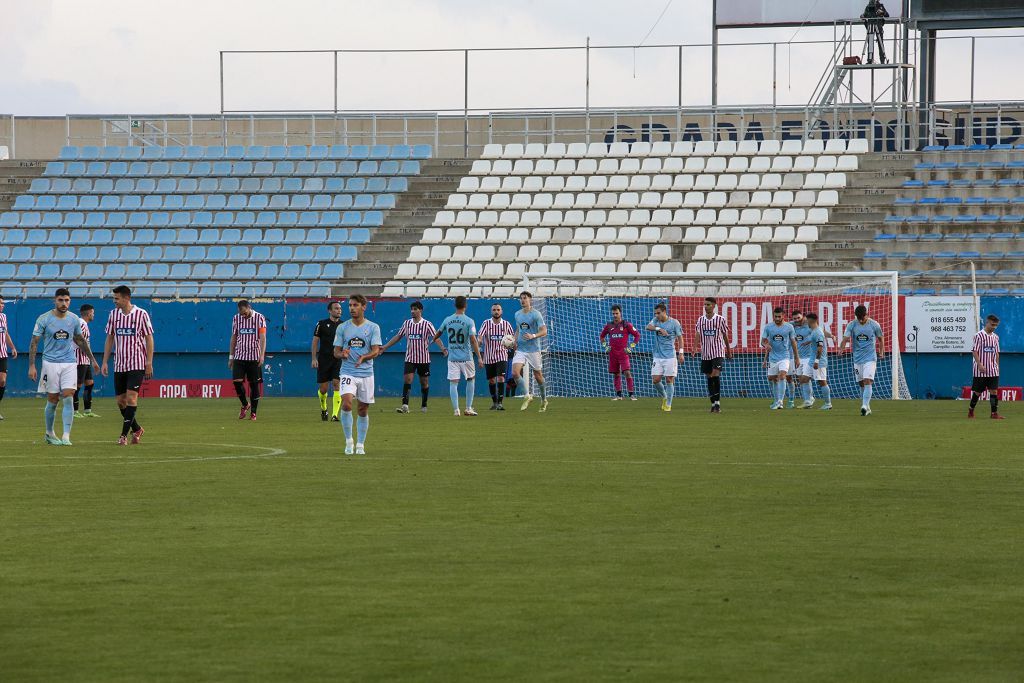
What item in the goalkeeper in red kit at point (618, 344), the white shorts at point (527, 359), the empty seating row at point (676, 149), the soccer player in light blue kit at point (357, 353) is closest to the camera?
the soccer player in light blue kit at point (357, 353)

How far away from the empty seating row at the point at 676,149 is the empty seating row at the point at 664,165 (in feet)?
0.96

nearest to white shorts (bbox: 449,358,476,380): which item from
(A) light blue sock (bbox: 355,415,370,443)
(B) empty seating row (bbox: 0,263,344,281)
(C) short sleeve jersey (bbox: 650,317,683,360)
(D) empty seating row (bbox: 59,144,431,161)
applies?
(C) short sleeve jersey (bbox: 650,317,683,360)

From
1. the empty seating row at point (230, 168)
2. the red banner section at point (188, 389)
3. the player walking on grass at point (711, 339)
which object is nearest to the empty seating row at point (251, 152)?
the empty seating row at point (230, 168)

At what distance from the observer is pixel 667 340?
29.3 m

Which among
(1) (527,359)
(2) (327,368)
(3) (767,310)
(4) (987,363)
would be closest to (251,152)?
(3) (767,310)

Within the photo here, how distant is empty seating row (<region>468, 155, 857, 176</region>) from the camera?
40.6m

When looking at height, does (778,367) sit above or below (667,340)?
below

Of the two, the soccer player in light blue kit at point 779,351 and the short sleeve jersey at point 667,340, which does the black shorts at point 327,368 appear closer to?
the short sleeve jersey at point 667,340

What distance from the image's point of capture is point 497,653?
6.22 metres

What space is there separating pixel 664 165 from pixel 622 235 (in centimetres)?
362

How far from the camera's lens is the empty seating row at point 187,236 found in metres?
40.0

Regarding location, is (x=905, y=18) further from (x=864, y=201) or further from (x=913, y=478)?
(x=913, y=478)

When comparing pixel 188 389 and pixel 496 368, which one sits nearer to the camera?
pixel 496 368

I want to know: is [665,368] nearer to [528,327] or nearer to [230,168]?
[528,327]
